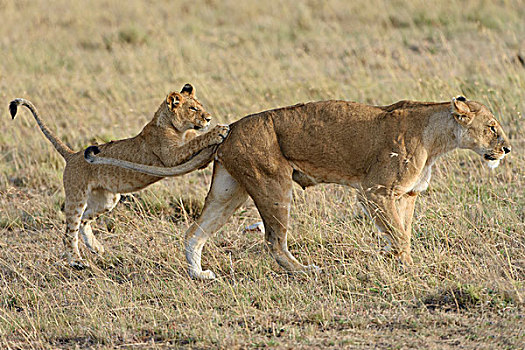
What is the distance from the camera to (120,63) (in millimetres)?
13008

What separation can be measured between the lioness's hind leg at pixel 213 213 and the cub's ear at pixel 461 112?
162 cm

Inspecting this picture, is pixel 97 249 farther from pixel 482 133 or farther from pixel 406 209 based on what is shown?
pixel 482 133

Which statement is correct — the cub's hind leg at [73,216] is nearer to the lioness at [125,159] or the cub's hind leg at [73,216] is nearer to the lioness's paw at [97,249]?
the lioness at [125,159]

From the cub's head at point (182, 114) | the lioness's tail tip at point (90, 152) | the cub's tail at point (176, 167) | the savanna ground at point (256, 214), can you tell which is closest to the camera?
the savanna ground at point (256, 214)

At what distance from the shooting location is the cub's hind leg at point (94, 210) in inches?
266

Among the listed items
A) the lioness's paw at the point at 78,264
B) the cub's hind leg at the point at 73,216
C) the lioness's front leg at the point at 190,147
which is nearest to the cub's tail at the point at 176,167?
the lioness's front leg at the point at 190,147

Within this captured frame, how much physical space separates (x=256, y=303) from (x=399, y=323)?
38.3 inches

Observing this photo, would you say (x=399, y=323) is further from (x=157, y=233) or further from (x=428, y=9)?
(x=428, y=9)

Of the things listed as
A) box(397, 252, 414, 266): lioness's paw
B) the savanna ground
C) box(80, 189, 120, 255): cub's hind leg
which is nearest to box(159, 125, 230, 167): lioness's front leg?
the savanna ground

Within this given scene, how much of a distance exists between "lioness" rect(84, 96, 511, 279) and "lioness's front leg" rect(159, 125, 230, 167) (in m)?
0.08

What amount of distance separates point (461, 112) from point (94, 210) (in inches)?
124

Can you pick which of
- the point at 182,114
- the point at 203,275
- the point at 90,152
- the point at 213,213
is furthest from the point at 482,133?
the point at 90,152

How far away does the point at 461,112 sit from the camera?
5.53 metres

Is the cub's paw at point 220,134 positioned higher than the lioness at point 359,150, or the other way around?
the cub's paw at point 220,134
